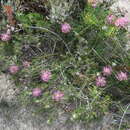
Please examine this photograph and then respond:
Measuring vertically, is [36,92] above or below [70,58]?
below

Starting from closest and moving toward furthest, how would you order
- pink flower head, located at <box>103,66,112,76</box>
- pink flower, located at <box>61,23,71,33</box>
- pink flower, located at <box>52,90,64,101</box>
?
pink flower, located at <box>52,90,64,101</box>, pink flower head, located at <box>103,66,112,76</box>, pink flower, located at <box>61,23,71,33</box>

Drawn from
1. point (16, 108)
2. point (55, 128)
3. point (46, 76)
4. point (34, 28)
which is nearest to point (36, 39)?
point (34, 28)

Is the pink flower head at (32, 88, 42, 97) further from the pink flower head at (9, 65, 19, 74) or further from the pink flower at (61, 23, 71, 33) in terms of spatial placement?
the pink flower at (61, 23, 71, 33)

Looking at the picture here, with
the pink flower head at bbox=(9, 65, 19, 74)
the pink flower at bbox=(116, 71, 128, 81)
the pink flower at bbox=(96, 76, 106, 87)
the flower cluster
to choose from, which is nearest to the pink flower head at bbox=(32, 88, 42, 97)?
the pink flower head at bbox=(9, 65, 19, 74)

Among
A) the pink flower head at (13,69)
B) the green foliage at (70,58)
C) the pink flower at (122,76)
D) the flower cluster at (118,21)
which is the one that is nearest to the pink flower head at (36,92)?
the green foliage at (70,58)

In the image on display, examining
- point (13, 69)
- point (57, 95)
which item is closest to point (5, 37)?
point (13, 69)

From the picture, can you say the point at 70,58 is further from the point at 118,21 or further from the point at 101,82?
the point at 118,21

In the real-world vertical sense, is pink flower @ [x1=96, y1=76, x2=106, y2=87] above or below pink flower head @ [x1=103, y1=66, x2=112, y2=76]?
below

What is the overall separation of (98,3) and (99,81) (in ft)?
2.72

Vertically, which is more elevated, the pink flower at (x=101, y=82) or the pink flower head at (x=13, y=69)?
the pink flower at (x=101, y=82)

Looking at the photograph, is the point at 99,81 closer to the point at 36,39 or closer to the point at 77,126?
the point at 77,126

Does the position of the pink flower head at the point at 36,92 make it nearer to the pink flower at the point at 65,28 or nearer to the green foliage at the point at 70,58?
the green foliage at the point at 70,58

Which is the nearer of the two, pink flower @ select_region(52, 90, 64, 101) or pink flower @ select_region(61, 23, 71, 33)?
pink flower @ select_region(52, 90, 64, 101)

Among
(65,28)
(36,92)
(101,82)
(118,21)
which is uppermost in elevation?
(118,21)
